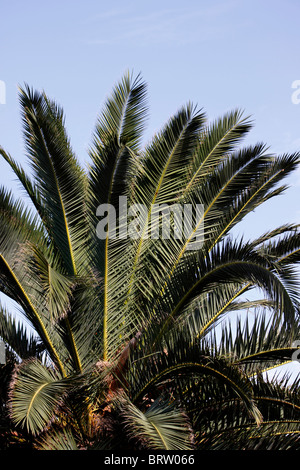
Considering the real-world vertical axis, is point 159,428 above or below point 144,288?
below

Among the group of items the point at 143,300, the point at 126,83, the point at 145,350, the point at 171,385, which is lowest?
the point at 171,385

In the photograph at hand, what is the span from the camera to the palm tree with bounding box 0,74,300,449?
628 centimetres

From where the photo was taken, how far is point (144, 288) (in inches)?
305

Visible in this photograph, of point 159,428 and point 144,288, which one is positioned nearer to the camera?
point 159,428

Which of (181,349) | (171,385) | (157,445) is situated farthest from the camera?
(171,385)

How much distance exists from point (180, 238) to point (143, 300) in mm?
956

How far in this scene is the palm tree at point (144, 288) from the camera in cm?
628

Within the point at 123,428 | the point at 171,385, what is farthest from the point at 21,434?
the point at 171,385

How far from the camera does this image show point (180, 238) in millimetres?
7613

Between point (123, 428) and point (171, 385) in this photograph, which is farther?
point (171, 385)

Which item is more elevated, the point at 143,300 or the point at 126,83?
the point at 126,83
